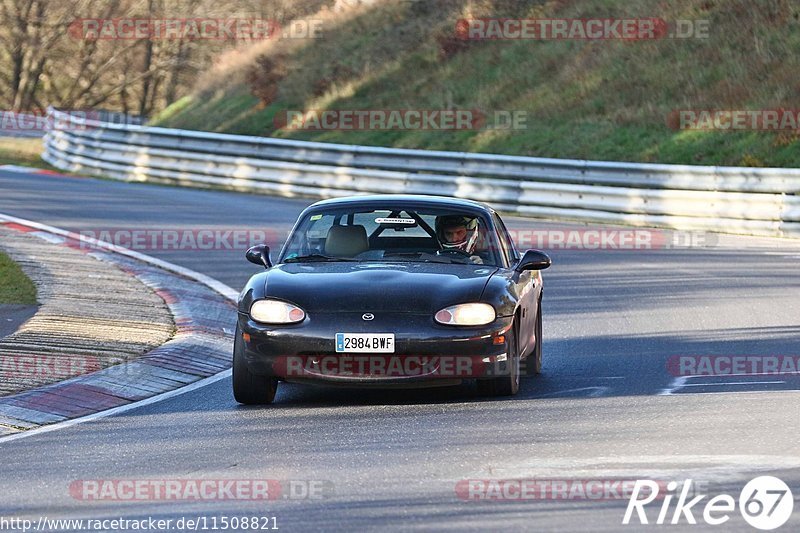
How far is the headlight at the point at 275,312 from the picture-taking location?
9398 mm

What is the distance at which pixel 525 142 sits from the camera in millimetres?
31922

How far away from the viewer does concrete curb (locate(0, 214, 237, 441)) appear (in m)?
9.52

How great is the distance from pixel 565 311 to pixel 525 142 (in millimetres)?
17774

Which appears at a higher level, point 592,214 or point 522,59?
point 522,59

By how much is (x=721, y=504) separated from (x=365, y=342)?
126 inches

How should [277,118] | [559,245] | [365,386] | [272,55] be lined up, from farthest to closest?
[272,55]
[277,118]
[559,245]
[365,386]

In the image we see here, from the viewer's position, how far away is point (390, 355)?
30.2 ft

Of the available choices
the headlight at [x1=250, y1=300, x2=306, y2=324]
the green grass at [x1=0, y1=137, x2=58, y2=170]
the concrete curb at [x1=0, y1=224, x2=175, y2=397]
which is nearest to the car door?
the headlight at [x1=250, y1=300, x2=306, y2=324]

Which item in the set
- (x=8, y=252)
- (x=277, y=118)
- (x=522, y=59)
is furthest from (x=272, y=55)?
(x=8, y=252)

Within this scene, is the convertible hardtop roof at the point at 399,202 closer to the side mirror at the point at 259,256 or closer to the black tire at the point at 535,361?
the side mirror at the point at 259,256

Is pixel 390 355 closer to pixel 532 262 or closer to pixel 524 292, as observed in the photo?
pixel 524 292

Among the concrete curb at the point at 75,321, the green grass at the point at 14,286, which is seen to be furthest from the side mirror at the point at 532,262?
the green grass at the point at 14,286

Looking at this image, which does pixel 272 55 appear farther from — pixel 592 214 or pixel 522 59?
pixel 592 214

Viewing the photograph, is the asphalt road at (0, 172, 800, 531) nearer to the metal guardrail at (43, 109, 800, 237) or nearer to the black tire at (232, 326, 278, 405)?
the black tire at (232, 326, 278, 405)
